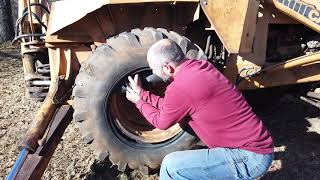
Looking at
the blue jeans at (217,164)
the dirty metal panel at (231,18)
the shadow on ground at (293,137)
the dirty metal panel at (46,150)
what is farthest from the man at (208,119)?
the shadow on ground at (293,137)

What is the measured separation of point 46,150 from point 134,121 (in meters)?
0.81

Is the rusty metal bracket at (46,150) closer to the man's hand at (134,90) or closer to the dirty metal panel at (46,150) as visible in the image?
the dirty metal panel at (46,150)

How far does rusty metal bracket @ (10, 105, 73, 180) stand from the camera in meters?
3.92

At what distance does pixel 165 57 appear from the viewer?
3352 mm

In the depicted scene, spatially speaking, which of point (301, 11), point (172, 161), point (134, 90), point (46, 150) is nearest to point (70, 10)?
point (134, 90)

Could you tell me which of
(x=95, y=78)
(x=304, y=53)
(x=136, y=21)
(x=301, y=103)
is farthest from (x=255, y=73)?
(x=301, y=103)

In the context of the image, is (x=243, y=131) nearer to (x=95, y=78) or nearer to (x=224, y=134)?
(x=224, y=134)

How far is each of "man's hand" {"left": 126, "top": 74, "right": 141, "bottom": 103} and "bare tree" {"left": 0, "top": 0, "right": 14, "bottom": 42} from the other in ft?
24.2

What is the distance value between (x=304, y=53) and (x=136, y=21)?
1.62 meters

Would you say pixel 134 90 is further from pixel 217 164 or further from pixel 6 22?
pixel 6 22

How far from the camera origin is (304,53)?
16.4ft

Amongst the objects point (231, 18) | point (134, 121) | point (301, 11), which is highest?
point (301, 11)

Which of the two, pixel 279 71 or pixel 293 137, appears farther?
pixel 293 137

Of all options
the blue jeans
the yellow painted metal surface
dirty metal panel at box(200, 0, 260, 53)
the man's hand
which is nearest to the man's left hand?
the man's hand
